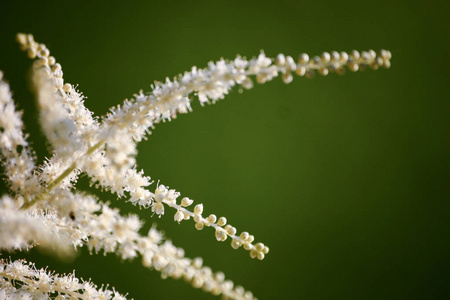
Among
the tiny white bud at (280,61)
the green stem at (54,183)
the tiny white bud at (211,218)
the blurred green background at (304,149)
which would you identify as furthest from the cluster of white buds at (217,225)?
the blurred green background at (304,149)

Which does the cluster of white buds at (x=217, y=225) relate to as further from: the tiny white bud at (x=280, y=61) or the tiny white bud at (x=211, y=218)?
the tiny white bud at (x=280, y=61)

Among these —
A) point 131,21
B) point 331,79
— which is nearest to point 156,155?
point 131,21

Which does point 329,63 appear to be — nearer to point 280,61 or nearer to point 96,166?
point 280,61

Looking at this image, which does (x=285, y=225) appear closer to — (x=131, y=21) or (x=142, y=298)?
(x=142, y=298)

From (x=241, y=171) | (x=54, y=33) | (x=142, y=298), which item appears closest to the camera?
(x=54, y=33)

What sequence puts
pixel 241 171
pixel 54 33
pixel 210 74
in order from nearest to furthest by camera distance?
pixel 210 74 → pixel 54 33 → pixel 241 171

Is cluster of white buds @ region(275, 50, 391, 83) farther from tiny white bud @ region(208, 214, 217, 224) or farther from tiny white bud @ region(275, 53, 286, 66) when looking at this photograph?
tiny white bud @ region(208, 214, 217, 224)

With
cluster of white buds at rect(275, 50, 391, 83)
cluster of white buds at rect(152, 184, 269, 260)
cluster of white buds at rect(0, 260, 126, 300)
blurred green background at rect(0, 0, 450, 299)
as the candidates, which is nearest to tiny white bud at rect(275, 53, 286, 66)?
cluster of white buds at rect(275, 50, 391, 83)
